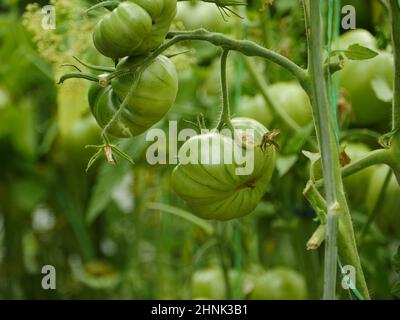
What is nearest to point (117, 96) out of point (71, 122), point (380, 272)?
point (380, 272)

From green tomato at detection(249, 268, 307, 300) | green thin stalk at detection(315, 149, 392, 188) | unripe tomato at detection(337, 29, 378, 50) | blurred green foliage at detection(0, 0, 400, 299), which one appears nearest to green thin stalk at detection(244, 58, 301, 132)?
blurred green foliage at detection(0, 0, 400, 299)

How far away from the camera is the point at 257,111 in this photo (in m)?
1.12

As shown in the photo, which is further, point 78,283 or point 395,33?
point 78,283

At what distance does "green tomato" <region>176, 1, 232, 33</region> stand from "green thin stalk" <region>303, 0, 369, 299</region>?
0.61 meters

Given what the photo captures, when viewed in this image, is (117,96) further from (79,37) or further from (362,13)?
(362,13)

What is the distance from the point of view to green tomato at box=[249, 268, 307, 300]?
116 centimetres

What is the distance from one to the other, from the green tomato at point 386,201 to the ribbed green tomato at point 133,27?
1.48ft

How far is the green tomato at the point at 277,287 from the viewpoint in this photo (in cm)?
116

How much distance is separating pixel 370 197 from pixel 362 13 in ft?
1.30

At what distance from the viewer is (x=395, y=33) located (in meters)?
0.70

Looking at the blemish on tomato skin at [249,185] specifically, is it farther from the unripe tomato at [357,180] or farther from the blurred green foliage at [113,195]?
the unripe tomato at [357,180]

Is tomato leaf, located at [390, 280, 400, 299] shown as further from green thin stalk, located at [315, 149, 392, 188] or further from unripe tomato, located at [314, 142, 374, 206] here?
unripe tomato, located at [314, 142, 374, 206]
